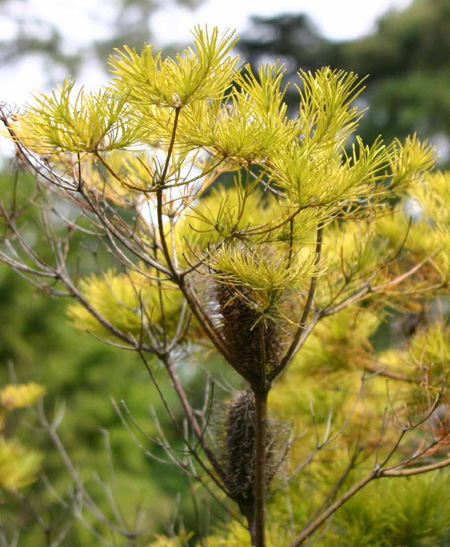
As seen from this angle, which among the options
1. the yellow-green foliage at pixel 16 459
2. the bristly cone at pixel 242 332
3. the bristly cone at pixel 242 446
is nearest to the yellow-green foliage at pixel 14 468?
the yellow-green foliage at pixel 16 459

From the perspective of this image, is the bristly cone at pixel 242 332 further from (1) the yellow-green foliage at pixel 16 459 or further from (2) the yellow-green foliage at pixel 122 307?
(1) the yellow-green foliage at pixel 16 459

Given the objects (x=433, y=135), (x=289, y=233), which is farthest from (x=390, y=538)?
(x=433, y=135)

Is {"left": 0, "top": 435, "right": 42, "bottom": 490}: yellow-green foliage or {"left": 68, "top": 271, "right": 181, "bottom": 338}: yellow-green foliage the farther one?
{"left": 0, "top": 435, "right": 42, "bottom": 490}: yellow-green foliage

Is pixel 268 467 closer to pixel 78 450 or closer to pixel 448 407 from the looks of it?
pixel 448 407

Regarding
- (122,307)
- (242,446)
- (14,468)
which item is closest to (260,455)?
(242,446)

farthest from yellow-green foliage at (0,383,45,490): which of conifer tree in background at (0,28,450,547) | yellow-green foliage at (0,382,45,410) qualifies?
conifer tree in background at (0,28,450,547)

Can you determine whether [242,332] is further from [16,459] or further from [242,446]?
[16,459]

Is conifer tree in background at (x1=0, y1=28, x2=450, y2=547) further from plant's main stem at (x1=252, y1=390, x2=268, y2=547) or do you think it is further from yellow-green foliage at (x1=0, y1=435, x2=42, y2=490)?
yellow-green foliage at (x1=0, y1=435, x2=42, y2=490)

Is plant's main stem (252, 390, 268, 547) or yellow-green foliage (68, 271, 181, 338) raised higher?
yellow-green foliage (68, 271, 181, 338)
